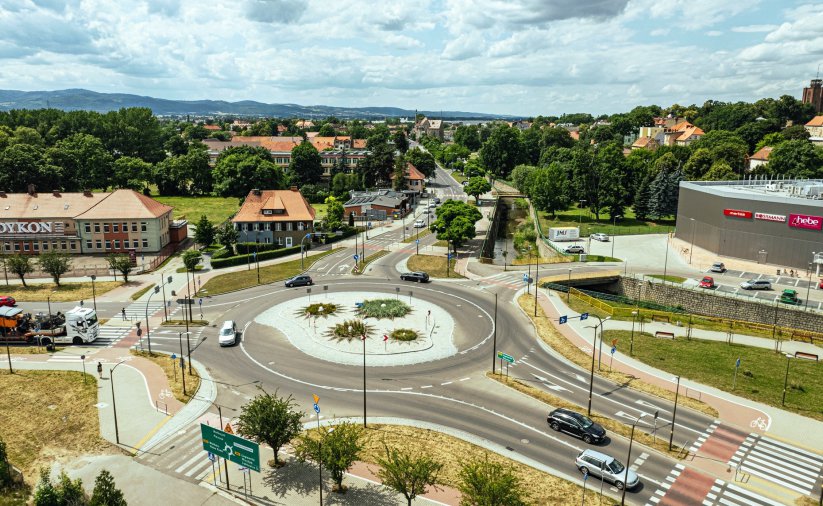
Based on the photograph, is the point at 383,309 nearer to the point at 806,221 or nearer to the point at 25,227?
the point at 806,221

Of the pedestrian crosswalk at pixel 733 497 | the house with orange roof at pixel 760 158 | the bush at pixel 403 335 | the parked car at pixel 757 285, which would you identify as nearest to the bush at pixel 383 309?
the bush at pixel 403 335

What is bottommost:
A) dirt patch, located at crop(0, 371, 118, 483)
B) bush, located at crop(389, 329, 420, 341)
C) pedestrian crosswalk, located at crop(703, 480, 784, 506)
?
dirt patch, located at crop(0, 371, 118, 483)

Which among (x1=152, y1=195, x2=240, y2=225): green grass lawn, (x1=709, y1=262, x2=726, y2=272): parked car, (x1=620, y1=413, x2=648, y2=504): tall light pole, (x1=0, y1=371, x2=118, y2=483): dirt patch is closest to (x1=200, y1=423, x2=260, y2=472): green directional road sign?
(x1=0, y1=371, x2=118, y2=483): dirt patch

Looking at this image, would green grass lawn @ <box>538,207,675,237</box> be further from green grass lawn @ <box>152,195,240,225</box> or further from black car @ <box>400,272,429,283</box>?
green grass lawn @ <box>152,195,240,225</box>

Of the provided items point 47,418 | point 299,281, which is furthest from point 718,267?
point 47,418

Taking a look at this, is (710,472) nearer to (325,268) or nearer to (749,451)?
(749,451)

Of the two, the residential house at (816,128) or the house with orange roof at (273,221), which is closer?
the house with orange roof at (273,221)

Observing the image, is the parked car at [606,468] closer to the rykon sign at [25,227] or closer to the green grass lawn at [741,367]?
the green grass lawn at [741,367]
